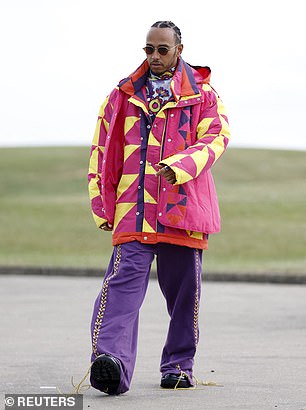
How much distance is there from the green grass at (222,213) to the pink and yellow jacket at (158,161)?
10.3 metres

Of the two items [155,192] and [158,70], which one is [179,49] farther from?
[155,192]

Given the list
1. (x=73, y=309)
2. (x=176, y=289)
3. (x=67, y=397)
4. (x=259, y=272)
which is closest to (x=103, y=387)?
(x=67, y=397)

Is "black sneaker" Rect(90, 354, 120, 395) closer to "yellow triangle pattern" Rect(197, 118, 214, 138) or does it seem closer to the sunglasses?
"yellow triangle pattern" Rect(197, 118, 214, 138)

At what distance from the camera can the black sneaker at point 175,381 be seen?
7.32 m

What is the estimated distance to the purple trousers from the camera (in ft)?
22.8

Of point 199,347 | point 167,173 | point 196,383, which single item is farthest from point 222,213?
point 167,173

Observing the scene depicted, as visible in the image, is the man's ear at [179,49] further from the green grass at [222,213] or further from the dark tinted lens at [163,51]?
the green grass at [222,213]

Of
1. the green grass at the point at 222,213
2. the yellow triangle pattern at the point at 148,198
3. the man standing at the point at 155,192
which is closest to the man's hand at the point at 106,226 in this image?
the man standing at the point at 155,192

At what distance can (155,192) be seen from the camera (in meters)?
7.13

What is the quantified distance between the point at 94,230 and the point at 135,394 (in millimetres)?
20611

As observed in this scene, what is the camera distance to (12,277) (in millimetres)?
18000

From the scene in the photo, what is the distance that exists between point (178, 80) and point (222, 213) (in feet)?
79.3

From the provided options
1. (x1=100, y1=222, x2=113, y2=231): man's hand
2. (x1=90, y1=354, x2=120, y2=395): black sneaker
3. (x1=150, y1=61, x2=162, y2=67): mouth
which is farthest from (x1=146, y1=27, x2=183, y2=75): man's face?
(x1=90, y1=354, x2=120, y2=395): black sneaker

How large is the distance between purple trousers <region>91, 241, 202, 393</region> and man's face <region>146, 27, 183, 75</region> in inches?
37.8
